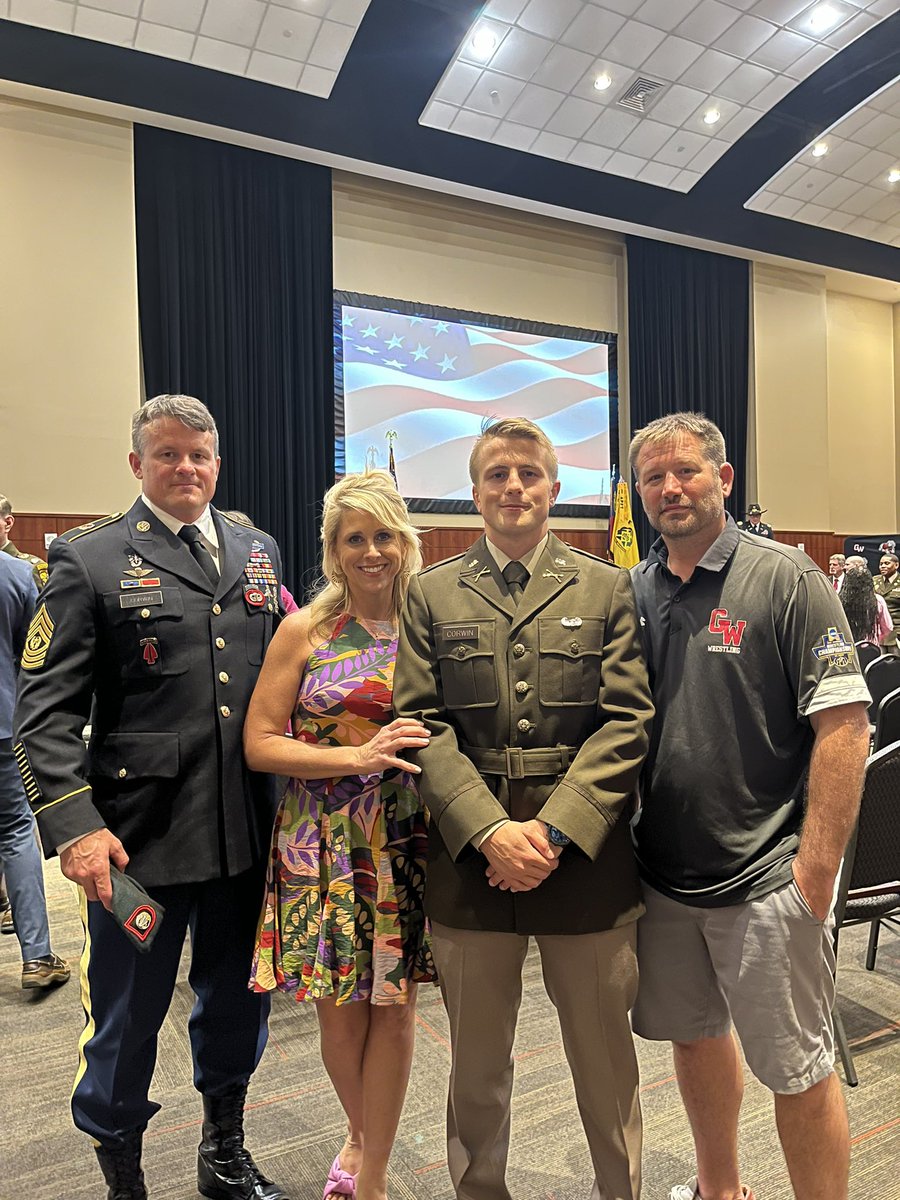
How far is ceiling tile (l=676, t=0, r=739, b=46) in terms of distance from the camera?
7.79 m

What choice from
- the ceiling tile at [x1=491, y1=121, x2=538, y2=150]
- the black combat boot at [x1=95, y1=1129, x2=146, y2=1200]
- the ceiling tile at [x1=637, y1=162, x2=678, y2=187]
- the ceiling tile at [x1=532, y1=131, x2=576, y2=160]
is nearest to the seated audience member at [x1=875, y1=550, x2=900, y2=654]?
the ceiling tile at [x1=637, y1=162, x2=678, y2=187]

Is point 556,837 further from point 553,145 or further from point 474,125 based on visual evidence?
point 553,145

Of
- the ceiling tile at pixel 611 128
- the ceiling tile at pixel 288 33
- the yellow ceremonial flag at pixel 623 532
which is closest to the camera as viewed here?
the ceiling tile at pixel 288 33

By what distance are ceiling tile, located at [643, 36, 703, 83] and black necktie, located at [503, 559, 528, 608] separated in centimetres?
863

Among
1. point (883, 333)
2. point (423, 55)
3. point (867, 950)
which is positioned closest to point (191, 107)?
point (423, 55)

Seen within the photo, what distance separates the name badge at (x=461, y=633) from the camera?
1562 millimetres

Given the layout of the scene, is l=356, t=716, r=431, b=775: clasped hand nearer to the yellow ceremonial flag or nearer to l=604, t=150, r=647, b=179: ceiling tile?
the yellow ceremonial flag

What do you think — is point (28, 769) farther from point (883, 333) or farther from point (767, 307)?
point (883, 333)

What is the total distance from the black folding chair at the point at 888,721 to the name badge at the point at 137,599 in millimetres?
2415

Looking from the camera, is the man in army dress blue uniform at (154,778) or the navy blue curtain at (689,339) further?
the navy blue curtain at (689,339)

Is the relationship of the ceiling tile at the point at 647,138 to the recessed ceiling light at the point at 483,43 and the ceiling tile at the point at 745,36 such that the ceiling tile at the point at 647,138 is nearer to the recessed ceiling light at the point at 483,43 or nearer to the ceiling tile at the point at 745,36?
the ceiling tile at the point at 745,36

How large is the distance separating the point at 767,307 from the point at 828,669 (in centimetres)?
1141

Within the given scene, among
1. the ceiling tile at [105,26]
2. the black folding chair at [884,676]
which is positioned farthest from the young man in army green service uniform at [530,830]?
the ceiling tile at [105,26]

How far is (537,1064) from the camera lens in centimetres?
237
